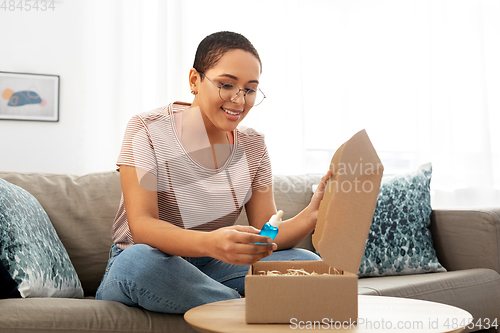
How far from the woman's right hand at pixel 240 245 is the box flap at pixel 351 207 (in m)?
0.12

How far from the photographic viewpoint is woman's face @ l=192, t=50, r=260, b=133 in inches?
45.9

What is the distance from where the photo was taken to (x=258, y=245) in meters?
0.83

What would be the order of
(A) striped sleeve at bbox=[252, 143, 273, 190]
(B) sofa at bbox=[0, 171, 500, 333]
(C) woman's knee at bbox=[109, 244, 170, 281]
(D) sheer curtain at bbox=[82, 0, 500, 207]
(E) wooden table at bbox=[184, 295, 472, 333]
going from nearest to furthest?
(E) wooden table at bbox=[184, 295, 472, 333] → (C) woman's knee at bbox=[109, 244, 170, 281] → (A) striped sleeve at bbox=[252, 143, 273, 190] → (B) sofa at bbox=[0, 171, 500, 333] → (D) sheer curtain at bbox=[82, 0, 500, 207]

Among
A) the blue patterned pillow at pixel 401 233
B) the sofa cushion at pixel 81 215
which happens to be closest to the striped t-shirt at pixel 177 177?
the sofa cushion at pixel 81 215

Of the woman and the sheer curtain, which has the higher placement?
the sheer curtain

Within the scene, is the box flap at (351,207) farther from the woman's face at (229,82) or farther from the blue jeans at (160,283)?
the woman's face at (229,82)

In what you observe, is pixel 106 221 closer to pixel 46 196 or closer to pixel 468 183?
pixel 46 196

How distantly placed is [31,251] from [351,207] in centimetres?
91

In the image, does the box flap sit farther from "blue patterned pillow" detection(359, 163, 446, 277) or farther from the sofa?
"blue patterned pillow" detection(359, 163, 446, 277)

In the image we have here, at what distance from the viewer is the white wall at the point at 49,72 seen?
2.28 meters

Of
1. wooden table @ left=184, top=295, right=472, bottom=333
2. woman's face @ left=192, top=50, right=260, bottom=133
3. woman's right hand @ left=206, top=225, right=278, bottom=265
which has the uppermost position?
woman's face @ left=192, top=50, right=260, bottom=133

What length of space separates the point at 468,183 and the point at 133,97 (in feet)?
6.53

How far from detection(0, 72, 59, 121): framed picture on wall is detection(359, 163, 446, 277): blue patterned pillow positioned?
170cm

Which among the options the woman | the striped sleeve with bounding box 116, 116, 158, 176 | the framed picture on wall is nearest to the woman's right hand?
the woman
